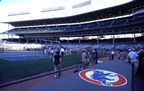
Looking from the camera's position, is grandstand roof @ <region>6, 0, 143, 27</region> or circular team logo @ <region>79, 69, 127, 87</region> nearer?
circular team logo @ <region>79, 69, 127, 87</region>

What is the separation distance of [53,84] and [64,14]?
56.3m

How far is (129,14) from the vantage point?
41.9 meters

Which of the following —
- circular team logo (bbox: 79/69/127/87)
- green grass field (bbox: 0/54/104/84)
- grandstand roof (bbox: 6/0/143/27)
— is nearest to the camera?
circular team logo (bbox: 79/69/127/87)

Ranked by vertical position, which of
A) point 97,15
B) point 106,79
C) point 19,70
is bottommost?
point 19,70

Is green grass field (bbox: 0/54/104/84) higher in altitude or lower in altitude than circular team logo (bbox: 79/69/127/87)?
lower

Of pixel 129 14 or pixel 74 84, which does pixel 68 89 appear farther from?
pixel 129 14

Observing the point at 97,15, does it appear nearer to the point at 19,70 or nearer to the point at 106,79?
the point at 19,70

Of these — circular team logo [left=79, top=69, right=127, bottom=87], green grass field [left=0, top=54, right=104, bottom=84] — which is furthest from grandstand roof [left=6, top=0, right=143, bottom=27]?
circular team logo [left=79, top=69, right=127, bottom=87]

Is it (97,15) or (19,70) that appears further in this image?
(97,15)

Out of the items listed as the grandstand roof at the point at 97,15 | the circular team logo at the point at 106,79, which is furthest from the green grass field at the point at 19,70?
the grandstand roof at the point at 97,15

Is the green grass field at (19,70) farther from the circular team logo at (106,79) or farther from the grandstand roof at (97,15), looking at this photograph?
the grandstand roof at (97,15)

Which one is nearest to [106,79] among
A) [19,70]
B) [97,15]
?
[19,70]

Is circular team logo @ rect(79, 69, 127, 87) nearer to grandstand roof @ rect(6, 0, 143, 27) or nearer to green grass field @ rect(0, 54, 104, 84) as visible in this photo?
green grass field @ rect(0, 54, 104, 84)

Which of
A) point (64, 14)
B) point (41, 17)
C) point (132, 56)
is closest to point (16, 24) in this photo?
point (41, 17)
